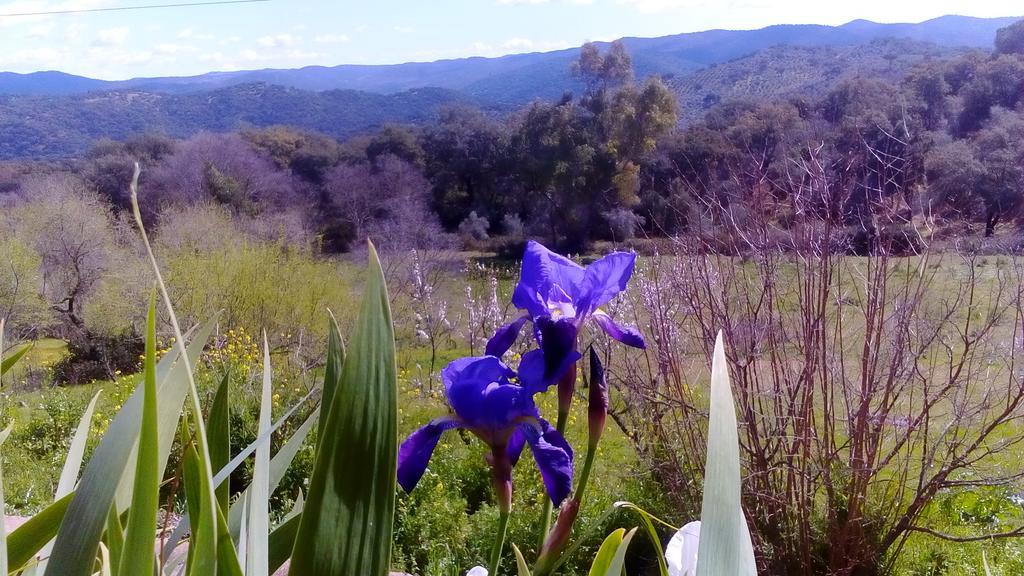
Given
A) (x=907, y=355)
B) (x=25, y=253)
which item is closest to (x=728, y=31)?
(x=25, y=253)

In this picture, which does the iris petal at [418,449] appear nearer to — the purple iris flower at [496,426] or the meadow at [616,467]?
the purple iris flower at [496,426]

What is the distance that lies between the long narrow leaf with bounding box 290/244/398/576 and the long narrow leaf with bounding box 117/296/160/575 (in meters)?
0.10

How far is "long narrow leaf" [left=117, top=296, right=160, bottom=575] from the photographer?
0.42 meters

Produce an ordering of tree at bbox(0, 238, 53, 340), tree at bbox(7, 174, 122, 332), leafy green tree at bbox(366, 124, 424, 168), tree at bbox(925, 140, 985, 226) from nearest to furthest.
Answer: tree at bbox(925, 140, 985, 226)
tree at bbox(0, 238, 53, 340)
tree at bbox(7, 174, 122, 332)
leafy green tree at bbox(366, 124, 424, 168)

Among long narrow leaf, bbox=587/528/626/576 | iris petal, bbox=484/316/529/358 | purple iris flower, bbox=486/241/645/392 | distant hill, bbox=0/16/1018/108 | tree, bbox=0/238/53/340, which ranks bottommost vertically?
tree, bbox=0/238/53/340

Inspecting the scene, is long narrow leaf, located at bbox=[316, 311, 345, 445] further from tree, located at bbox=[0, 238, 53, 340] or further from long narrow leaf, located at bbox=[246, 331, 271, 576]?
tree, located at bbox=[0, 238, 53, 340]

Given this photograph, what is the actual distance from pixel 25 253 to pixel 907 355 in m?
12.9

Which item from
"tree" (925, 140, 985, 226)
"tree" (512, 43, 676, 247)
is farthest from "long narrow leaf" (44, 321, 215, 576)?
"tree" (512, 43, 676, 247)

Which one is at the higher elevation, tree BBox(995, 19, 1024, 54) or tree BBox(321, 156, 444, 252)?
tree BBox(995, 19, 1024, 54)

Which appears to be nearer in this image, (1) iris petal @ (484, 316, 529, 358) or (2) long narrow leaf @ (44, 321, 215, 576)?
(2) long narrow leaf @ (44, 321, 215, 576)

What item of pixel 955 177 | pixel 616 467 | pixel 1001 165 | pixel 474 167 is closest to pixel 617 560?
pixel 616 467

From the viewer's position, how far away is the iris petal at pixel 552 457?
0.52 meters

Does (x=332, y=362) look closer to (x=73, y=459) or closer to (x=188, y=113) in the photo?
(x=73, y=459)

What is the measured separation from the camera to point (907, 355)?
250 cm
